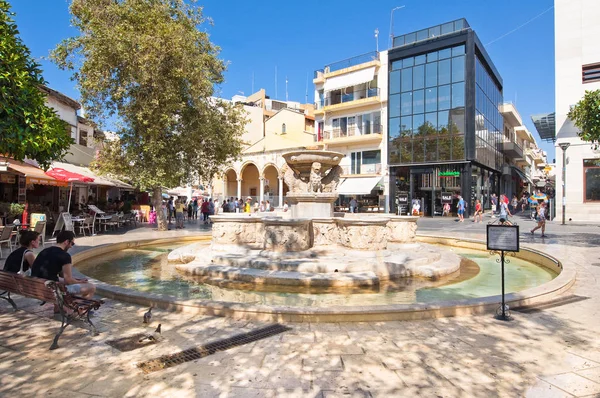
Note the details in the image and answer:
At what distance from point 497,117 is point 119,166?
34284 mm

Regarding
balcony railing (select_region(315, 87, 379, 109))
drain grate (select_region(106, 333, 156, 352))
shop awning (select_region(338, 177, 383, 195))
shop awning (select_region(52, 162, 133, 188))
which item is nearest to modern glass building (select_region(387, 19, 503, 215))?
shop awning (select_region(338, 177, 383, 195))

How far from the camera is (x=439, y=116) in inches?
1136

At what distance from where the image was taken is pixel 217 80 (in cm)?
1688

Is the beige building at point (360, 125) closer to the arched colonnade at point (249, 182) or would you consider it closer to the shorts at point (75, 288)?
the arched colonnade at point (249, 182)

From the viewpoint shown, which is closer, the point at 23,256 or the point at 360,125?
the point at 23,256

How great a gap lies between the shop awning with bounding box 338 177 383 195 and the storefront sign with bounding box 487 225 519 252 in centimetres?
2601

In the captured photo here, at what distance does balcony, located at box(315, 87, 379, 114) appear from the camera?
3247cm

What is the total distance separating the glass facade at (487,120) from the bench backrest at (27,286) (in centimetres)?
2953

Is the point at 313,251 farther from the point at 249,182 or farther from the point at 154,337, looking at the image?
the point at 249,182

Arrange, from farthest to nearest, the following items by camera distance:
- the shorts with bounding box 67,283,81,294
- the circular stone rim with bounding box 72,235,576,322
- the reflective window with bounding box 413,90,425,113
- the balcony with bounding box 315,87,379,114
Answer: the balcony with bounding box 315,87,379,114, the reflective window with bounding box 413,90,425,113, the circular stone rim with bounding box 72,235,576,322, the shorts with bounding box 67,283,81,294

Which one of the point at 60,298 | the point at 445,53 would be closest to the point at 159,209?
the point at 60,298

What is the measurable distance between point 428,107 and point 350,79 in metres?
7.69

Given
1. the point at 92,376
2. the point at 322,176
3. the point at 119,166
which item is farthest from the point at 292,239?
the point at 119,166

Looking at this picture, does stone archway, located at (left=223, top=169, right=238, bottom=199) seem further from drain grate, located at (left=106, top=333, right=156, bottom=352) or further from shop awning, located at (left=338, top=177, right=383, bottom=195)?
drain grate, located at (left=106, top=333, right=156, bottom=352)
